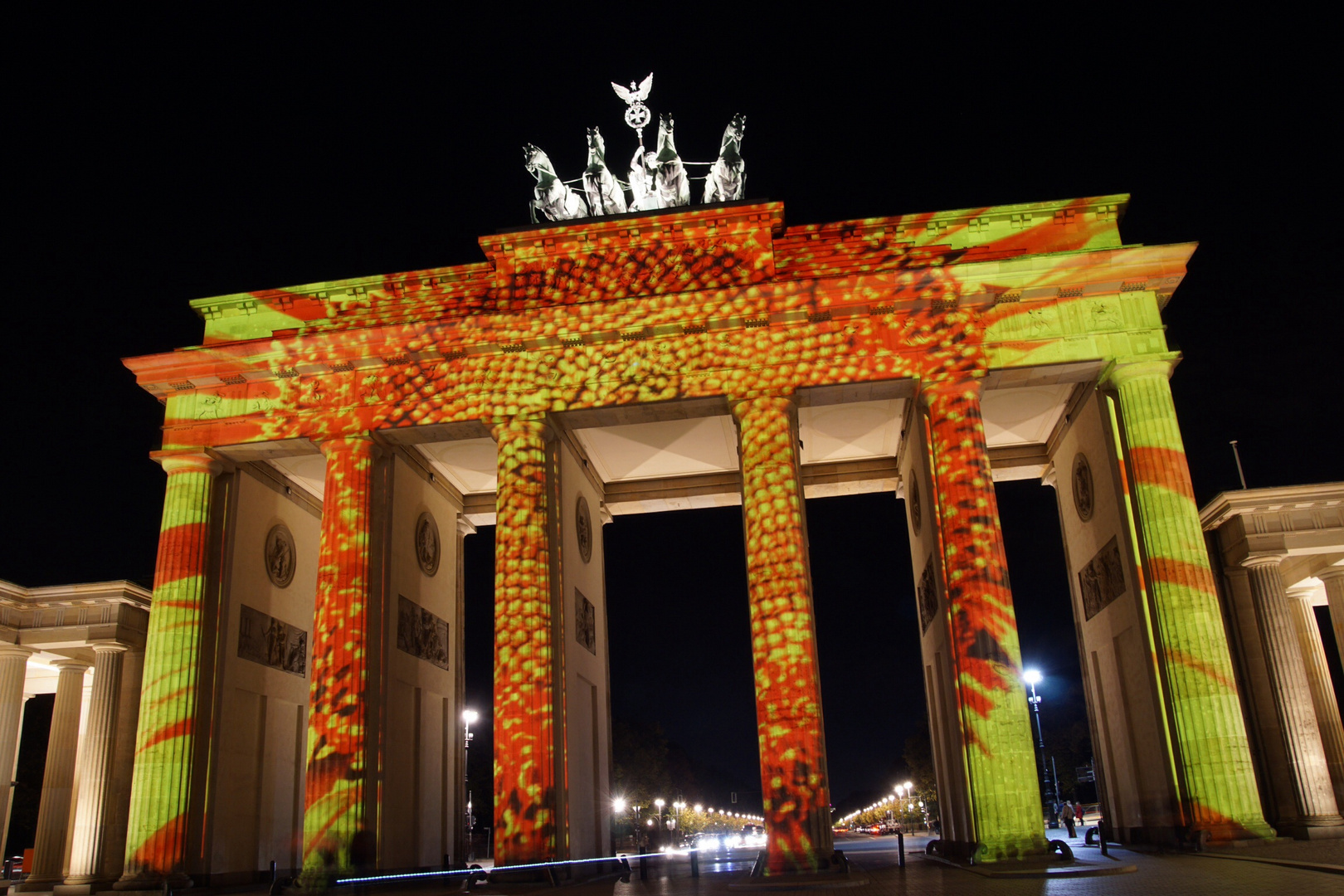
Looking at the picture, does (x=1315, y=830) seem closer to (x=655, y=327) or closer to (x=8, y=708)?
(x=655, y=327)

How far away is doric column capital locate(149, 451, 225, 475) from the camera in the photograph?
22703mm

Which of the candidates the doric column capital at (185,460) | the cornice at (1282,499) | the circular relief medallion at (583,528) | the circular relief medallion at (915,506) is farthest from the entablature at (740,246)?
the cornice at (1282,499)

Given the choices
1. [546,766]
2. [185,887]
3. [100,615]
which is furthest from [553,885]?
[100,615]

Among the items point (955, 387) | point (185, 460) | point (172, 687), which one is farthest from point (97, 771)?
point (955, 387)

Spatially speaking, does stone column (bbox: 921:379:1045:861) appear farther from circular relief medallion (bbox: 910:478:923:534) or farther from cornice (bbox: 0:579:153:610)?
cornice (bbox: 0:579:153:610)

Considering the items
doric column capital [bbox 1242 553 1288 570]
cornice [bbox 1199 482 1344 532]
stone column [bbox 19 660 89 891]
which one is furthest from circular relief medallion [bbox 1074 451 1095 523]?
stone column [bbox 19 660 89 891]

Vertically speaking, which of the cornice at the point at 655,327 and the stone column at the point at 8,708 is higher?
the cornice at the point at 655,327

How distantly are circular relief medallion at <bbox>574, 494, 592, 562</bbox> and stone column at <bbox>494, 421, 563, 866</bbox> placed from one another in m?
3.51

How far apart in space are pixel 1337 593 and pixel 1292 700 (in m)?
4.51

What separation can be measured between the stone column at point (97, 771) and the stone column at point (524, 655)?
38.2 feet

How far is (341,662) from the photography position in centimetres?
2064

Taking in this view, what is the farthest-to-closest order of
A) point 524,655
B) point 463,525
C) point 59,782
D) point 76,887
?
point 463,525 < point 59,782 < point 76,887 < point 524,655

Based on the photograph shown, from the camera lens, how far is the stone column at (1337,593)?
25641 millimetres

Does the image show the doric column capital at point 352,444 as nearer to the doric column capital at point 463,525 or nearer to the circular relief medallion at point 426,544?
the circular relief medallion at point 426,544
